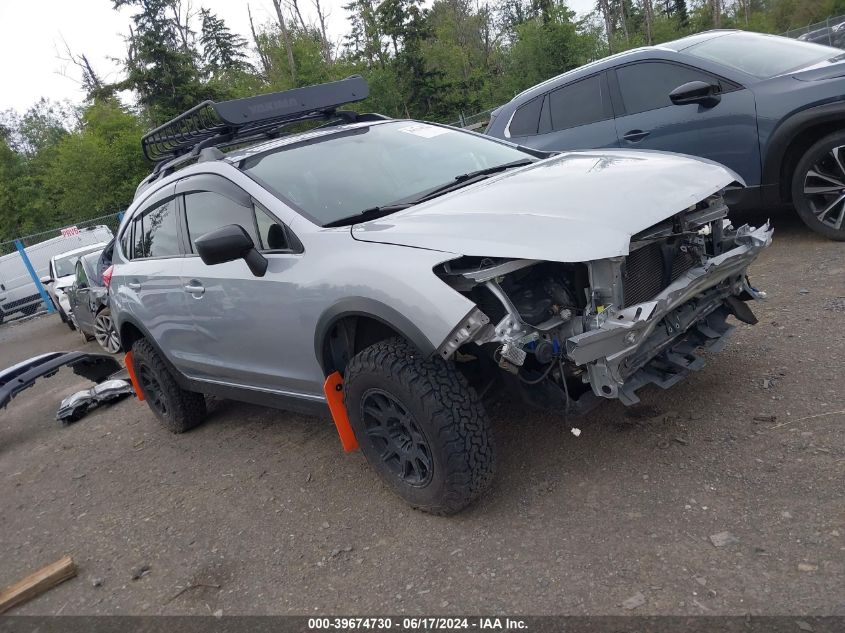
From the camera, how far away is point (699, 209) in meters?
3.31

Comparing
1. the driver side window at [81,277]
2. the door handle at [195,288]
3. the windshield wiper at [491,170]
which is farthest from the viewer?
the driver side window at [81,277]

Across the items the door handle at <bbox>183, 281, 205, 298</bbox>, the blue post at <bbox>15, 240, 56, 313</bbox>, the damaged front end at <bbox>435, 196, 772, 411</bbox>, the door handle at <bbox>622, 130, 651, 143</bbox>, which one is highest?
the door handle at <bbox>183, 281, 205, 298</bbox>

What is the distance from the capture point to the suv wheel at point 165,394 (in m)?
5.05

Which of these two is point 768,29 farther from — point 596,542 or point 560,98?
point 596,542

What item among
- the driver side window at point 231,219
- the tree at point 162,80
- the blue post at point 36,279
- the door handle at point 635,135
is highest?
the tree at point 162,80

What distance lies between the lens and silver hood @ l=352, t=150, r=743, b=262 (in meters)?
2.65

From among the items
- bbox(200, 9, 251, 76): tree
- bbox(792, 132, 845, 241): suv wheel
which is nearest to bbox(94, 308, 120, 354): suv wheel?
bbox(792, 132, 845, 241): suv wheel

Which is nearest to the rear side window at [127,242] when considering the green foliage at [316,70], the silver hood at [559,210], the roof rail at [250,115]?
the roof rail at [250,115]

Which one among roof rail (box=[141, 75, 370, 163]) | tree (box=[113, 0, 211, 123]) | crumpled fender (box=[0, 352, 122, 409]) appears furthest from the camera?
tree (box=[113, 0, 211, 123])

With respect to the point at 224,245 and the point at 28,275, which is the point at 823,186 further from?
the point at 28,275

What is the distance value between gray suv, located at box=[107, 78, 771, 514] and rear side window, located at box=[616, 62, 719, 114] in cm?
240

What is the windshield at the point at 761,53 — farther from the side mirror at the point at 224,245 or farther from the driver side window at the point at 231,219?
the side mirror at the point at 224,245

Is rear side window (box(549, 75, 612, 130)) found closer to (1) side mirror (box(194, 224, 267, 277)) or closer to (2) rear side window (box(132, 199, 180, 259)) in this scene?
(2) rear side window (box(132, 199, 180, 259))

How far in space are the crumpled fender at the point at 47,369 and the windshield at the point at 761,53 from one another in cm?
638
